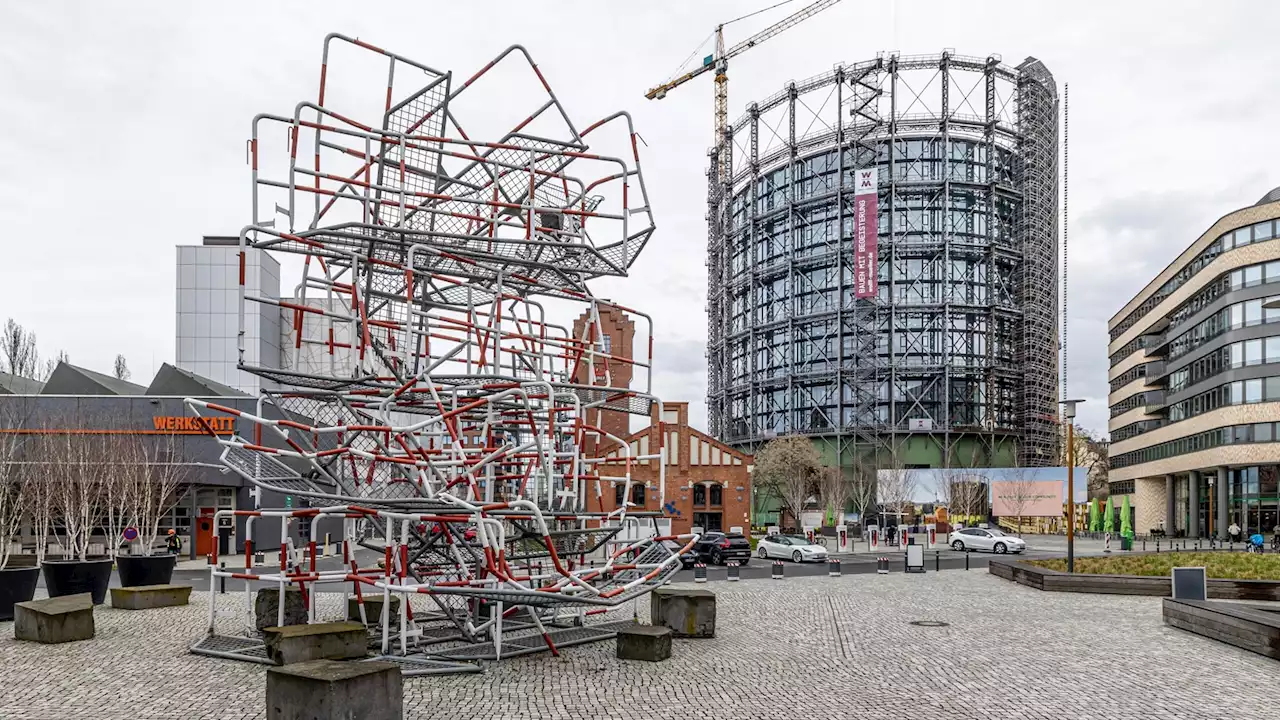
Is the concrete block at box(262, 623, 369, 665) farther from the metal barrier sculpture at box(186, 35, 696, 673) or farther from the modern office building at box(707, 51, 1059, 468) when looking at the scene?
the modern office building at box(707, 51, 1059, 468)

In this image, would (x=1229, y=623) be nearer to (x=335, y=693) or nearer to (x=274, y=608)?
(x=335, y=693)

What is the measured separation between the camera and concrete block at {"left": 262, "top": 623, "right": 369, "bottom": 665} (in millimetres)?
12016

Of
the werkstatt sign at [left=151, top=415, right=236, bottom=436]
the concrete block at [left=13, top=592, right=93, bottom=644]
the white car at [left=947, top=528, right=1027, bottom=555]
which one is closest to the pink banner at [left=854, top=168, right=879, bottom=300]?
the white car at [left=947, top=528, right=1027, bottom=555]

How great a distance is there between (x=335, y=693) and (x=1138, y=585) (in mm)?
20189

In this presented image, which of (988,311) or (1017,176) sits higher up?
(1017,176)

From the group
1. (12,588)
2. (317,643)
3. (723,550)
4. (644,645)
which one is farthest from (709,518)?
(317,643)

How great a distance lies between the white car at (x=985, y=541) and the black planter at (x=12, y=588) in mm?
35812

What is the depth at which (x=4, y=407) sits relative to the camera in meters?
36.4

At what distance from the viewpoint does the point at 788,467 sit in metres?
73.1

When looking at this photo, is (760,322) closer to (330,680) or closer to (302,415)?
(302,415)

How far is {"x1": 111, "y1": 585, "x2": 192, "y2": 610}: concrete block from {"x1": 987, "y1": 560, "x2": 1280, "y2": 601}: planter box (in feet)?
62.2

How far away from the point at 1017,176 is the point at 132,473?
76.0 m

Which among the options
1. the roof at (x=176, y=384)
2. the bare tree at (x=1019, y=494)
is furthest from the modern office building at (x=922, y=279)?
the roof at (x=176, y=384)

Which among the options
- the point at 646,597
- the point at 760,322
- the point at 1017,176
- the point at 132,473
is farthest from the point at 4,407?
the point at 1017,176
